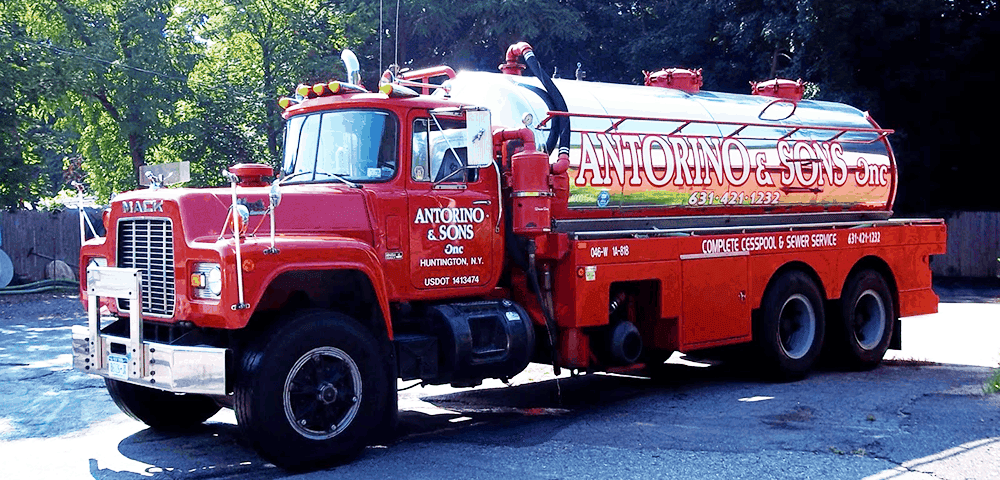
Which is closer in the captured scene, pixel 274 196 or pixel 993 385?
pixel 274 196

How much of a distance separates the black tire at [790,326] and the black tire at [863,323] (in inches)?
19.0

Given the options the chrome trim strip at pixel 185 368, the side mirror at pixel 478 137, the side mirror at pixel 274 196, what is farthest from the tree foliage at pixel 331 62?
the chrome trim strip at pixel 185 368

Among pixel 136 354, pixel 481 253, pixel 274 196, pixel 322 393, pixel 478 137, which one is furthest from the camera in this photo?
pixel 481 253

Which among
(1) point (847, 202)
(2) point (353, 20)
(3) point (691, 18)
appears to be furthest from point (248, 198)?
(3) point (691, 18)

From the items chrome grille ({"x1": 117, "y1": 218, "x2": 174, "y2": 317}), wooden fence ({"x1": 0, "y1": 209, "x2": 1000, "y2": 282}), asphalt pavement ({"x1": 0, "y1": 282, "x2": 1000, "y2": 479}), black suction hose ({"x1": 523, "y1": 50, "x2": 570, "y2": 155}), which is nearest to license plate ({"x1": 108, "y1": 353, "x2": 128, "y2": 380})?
chrome grille ({"x1": 117, "y1": 218, "x2": 174, "y2": 317})

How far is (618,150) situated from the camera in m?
9.79

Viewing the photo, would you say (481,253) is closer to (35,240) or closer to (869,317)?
(869,317)

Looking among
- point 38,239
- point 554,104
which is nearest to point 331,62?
point 38,239

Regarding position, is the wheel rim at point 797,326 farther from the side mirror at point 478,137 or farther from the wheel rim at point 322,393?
the wheel rim at point 322,393

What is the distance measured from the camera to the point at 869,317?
12414 mm

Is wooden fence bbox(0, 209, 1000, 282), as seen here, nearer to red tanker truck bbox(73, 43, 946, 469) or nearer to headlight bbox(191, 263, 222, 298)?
red tanker truck bbox(73, 43, 946, 469)

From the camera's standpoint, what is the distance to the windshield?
8172 mm

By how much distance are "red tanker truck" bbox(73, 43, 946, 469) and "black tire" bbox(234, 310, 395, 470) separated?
0.02m

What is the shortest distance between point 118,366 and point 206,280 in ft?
3.13
